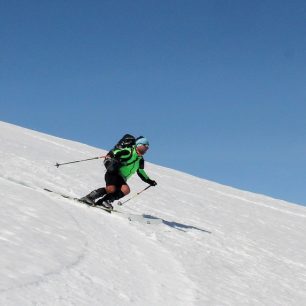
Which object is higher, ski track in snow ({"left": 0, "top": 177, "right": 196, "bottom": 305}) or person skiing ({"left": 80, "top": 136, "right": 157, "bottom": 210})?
person skiing ({"left": 80, "top": 136, "right": 157, "bottom": 210})

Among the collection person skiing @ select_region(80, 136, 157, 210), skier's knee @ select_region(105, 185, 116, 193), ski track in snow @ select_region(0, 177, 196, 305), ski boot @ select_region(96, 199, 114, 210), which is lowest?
ski track in snow @ select_region(0, 177, 196, 305)

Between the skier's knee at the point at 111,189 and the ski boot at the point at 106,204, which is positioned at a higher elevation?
the skier's knee at the point at 111,189

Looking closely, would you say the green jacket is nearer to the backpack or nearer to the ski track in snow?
the backpack

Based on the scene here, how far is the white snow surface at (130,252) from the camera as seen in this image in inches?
173

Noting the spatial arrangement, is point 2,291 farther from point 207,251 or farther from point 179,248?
point 207,251

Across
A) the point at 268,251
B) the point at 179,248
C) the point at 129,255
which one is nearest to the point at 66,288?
the point at 129,255

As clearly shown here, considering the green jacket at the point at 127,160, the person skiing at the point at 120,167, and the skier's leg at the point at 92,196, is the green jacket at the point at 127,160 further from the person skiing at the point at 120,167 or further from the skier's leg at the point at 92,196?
the skier's leg at the point at 92,196

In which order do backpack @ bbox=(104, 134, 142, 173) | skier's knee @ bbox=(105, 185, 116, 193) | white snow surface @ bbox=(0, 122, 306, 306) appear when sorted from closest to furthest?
white snow surface @ bbox=(0, 122, 306, 306)
backpack @ bbox=(104, 134, 142, 173)
skier's knee @ bbox=(105, 185, 116, 193)

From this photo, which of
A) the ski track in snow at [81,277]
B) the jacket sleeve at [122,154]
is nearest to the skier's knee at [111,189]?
the jacket sleeve at [122,154]

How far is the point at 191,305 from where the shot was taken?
4.93m

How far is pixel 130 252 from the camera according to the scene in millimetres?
6301

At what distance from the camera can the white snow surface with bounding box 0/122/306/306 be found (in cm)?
438

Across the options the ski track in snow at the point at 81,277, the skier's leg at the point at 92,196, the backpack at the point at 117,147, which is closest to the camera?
the ski track in snow at the point at 81,277

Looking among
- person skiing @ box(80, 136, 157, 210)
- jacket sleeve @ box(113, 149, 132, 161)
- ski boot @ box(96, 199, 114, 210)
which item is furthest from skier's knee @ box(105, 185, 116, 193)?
jacket sleeve @ box(113, 149, 132, 161)
